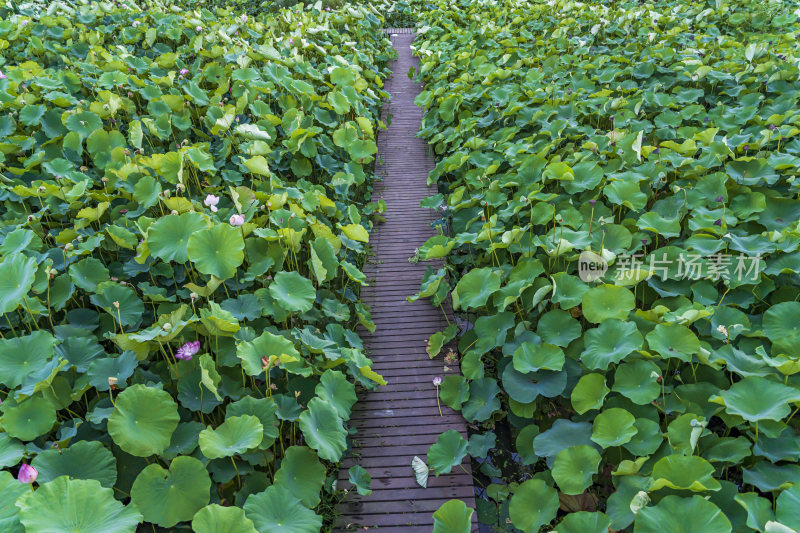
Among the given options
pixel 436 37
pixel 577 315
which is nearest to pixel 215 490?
pixel 577 315

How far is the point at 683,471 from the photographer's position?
1452mm

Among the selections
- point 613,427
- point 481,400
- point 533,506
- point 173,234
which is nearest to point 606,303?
point 613,427

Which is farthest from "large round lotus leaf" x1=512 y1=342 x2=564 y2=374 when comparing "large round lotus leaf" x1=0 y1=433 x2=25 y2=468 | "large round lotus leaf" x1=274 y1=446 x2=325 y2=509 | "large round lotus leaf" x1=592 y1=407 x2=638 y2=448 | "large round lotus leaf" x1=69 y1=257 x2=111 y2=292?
"large round lotus leaf" x1=69 y1=257 x2=111 y2=292

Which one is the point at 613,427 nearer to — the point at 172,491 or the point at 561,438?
the point at 561,438

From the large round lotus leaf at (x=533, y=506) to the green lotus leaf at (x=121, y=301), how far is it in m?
1.54

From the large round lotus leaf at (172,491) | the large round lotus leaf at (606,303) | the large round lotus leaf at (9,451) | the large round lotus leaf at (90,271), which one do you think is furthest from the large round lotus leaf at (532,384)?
the large round lotus leaf at (90,271)

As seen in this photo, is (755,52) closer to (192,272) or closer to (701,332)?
(701,332)

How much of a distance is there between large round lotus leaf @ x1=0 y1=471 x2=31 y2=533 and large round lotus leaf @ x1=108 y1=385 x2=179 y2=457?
0.24m

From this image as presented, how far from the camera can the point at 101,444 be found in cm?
152

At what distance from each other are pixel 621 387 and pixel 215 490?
1.40 metres

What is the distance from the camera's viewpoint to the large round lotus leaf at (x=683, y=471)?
1.41 metres

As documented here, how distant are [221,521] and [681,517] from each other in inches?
47.4

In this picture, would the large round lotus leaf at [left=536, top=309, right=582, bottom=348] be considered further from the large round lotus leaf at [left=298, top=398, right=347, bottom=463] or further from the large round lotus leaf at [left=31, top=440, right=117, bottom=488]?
the large round lotus leaf at [left=31, top=440, right=117, bottom=488]

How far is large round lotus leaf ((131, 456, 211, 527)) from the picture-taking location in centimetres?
143
